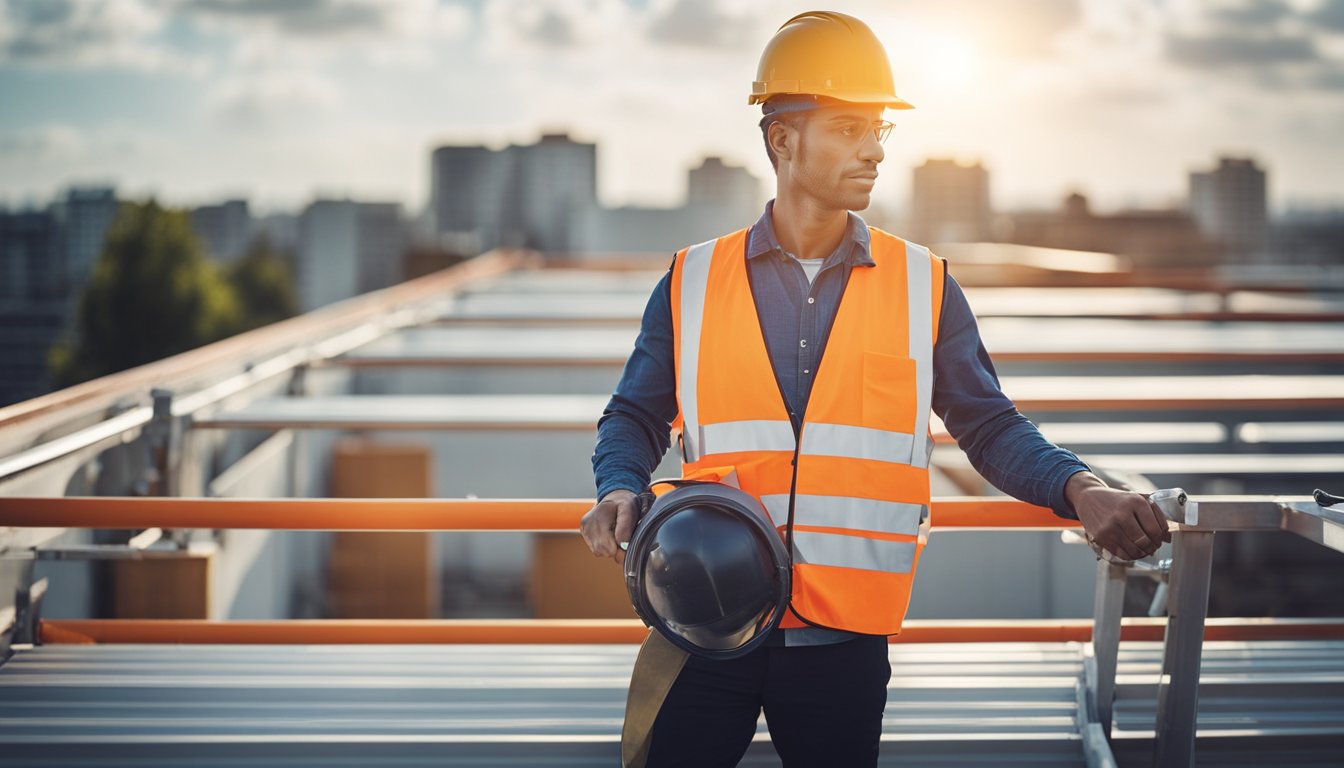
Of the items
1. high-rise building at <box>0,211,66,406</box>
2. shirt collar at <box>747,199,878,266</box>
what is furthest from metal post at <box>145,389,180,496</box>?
high-rise building at <box>0,211,66,406</box>

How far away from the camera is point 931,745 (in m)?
3.07

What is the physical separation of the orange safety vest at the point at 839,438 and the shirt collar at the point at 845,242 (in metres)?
0.05

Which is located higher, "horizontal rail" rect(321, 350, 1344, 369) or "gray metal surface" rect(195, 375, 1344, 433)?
"horizontal rail" rect(321, 350, 1344, 369)

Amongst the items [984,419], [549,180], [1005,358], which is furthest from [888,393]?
[549,180]

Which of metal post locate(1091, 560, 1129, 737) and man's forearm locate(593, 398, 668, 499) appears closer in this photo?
man's forearm locate(593, 398, 668, 499)

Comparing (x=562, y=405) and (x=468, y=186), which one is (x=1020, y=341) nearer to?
(x=562, y=405)

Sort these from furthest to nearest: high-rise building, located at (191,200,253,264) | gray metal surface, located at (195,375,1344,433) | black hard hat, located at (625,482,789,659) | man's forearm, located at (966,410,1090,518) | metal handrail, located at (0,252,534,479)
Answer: high-rise building, located at (191,200,253,264)
gray metal surface, located at (195,375,1344,433)
metal handrail, located at (0,252,534,479)
man's forearm, located at (966,410,1090,518)
black hard hat, located at (625,482,789,659)

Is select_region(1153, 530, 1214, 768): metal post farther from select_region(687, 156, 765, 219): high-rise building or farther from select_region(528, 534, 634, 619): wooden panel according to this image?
select_region(687, 156, 765, 219): high-rise building

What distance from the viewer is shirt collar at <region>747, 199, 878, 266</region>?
2.49 metres

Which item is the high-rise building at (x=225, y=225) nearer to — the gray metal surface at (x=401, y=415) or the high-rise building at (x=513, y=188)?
the high-rise building at (x=513, y=188)

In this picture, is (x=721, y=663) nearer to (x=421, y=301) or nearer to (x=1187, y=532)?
(x=1187, y=532)

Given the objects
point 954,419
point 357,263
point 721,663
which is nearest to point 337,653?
point 721,663

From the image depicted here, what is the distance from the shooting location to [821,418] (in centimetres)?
236

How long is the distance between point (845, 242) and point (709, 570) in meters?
0.83
